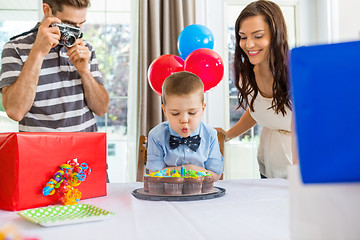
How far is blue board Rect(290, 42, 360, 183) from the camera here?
383mm

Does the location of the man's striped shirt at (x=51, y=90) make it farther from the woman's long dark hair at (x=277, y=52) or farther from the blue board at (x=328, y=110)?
the blue board at (x=328, y=110)

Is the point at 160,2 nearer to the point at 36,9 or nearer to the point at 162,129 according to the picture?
the point at 36,9

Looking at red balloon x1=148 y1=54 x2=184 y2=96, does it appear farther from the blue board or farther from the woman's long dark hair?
the blue board

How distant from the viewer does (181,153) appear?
1374 millimetres

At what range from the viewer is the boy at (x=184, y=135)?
4.26 ft

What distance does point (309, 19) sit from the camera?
9.84 ft

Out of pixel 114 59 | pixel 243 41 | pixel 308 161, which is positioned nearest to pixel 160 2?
pixel 114 59

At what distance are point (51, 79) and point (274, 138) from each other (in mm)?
1022

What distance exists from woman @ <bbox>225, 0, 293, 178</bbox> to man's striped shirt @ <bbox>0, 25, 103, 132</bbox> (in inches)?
29.4

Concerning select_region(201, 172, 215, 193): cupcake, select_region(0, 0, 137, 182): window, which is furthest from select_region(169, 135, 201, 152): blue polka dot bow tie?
select_region(0, 0, 137, 182): window

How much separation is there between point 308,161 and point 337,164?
0.10 feet

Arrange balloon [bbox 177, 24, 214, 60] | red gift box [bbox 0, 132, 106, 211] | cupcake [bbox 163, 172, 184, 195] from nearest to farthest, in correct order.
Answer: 1. red gift box [bbox 0, 132, 106, 211]
2. cupcake [bbox 163, 172, 184, 195]
3. balloon [bbox 177, 24, 214, 60]

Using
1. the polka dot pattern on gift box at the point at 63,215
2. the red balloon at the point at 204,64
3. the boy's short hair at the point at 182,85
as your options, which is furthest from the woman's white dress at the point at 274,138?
the polka dot pattern on gift box at the point at 63,215

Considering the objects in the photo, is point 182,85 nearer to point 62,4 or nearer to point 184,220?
point 62,4
